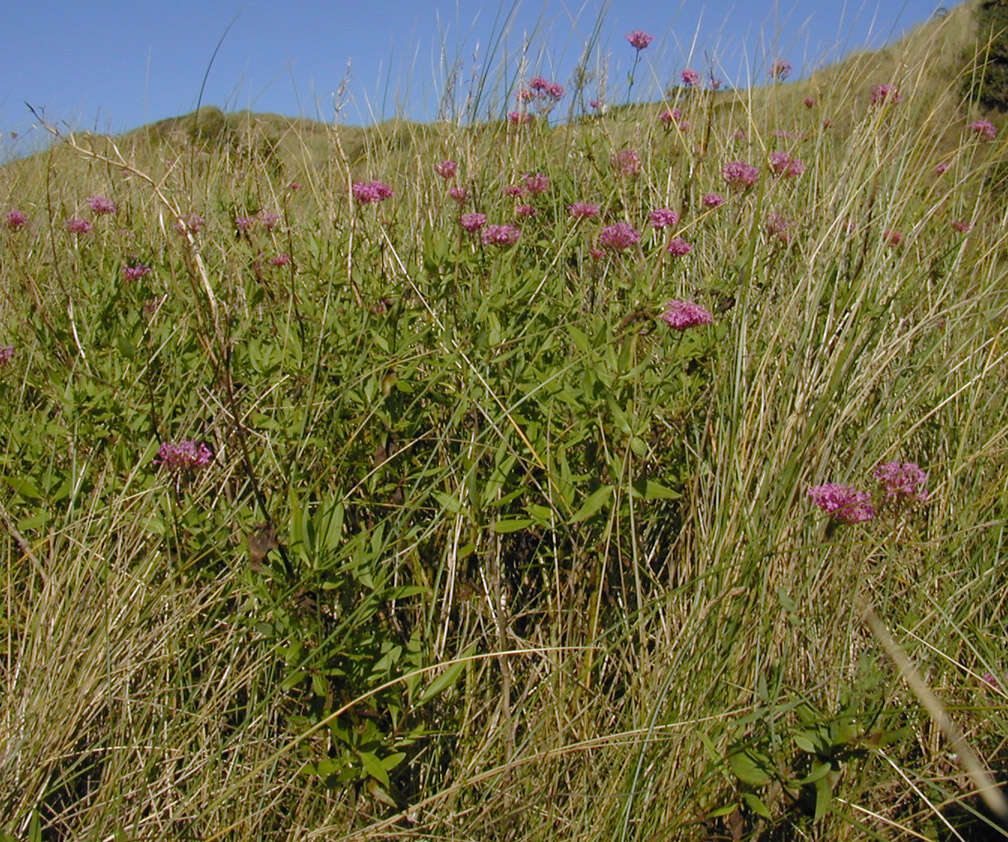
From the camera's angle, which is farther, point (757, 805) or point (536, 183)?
point (536, 183)

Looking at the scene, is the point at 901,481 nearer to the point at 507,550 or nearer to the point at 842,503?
the point at 842,503

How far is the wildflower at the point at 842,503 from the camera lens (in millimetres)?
1495

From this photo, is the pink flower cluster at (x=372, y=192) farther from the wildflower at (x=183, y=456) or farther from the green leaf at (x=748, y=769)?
the green leaf at (x=748, y=769)

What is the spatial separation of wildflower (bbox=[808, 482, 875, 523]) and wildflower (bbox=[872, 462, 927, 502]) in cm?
11

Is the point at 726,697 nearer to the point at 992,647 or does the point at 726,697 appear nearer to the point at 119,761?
the point at 992,647

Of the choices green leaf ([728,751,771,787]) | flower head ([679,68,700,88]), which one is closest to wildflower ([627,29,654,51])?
flower head ([679,68,700,88])

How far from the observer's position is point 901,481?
5.36 feet

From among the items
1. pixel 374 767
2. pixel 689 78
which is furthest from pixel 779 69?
pixel 374 767

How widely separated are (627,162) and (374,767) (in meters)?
1.97

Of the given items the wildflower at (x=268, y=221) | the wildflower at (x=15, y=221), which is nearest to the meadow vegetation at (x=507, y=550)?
the wildflower at (x=268, y=221)

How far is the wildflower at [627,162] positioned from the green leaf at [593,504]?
138 cm

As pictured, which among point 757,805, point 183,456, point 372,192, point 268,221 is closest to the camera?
point 757,805

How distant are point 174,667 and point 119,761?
0.21 m

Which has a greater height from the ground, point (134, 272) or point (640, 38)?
point (640, 38)
